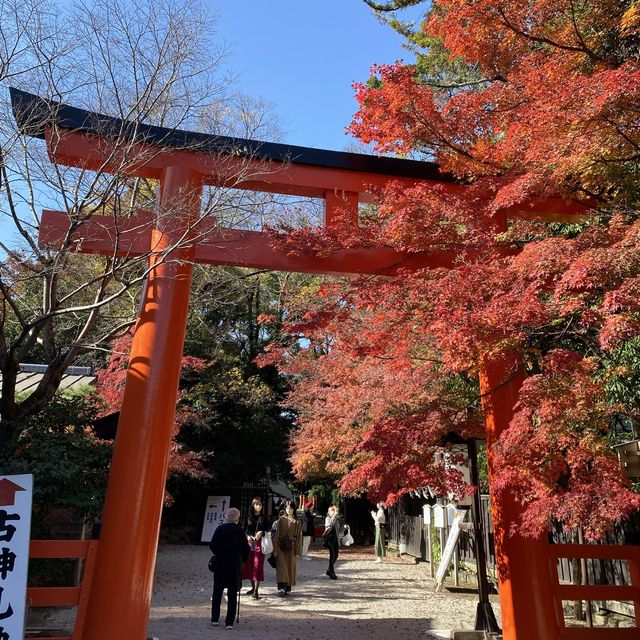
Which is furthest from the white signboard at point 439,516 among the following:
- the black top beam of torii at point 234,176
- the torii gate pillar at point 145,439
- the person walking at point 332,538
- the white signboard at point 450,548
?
the torii gate pillar at point 145,439

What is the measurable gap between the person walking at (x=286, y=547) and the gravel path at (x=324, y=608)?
283 millimetres

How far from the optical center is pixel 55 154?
6.28 metres

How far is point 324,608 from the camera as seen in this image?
8.58 metres

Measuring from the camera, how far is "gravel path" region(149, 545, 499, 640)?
22.8 feet

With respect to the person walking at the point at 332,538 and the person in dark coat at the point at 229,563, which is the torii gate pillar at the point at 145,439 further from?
the person walking at the point at 332,538

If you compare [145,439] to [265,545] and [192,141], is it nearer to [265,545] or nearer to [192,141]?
[192,141]

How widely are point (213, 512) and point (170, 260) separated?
1348cm

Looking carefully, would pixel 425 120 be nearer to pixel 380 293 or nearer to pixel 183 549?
pixel 380 293

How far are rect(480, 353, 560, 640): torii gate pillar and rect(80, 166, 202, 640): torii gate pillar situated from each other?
3525 mm

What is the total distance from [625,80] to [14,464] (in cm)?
667

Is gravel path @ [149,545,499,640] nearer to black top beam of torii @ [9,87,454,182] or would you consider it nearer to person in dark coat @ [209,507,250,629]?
person in dark coat @ [209,507,250,629]

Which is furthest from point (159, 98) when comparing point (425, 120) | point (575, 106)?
point (575, 106)

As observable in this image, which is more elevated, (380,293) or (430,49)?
(430,49)

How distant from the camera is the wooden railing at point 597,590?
5992 mm
